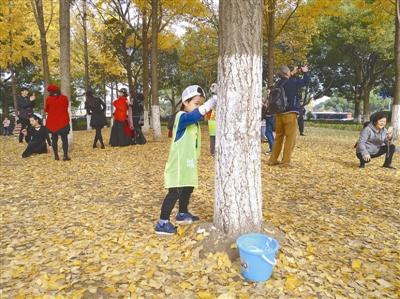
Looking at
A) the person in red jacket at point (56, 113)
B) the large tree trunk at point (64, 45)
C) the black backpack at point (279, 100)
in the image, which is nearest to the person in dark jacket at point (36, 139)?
the large tree trunk at point (64, 45)

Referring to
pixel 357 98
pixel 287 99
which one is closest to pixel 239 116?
pixel 287 99

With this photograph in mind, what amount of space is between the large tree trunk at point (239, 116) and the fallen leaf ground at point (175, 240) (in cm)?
46

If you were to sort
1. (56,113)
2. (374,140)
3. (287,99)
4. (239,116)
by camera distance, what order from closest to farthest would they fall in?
(239,116)
(287,99)
(374,140)
(56,113)

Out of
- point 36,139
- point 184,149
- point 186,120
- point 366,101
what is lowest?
point 36,139

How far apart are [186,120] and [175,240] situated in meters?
1.22

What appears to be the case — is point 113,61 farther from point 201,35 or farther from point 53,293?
point 53,293

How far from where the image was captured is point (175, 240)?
137 inches

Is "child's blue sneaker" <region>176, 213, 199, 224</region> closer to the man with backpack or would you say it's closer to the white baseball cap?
the white baseball cap

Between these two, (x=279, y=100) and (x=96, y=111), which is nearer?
(x=279, y=100)

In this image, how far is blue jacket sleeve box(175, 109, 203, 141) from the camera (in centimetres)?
320

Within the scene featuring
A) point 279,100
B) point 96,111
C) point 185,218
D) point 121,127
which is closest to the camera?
point 185,218

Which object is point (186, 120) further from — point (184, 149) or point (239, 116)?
point (239, 116)

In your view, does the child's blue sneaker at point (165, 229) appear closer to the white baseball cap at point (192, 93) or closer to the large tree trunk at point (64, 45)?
the white baseball cap at point (192, 93)

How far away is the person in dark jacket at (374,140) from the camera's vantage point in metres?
6.68
